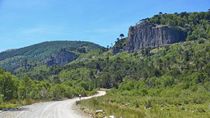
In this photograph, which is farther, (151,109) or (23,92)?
(23,92)

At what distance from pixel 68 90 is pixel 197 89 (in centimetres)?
5210

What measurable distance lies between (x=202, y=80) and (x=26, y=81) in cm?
6441

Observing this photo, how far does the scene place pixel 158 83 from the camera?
589 feet

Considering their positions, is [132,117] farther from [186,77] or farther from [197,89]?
[186,77]

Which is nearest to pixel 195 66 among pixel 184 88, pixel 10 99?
pixel 184 88

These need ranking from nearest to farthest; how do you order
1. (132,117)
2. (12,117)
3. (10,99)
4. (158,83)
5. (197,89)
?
(132,117) < (12,117) < (10,99) < (197,89) < (158,83)

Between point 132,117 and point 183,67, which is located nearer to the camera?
point 132,117

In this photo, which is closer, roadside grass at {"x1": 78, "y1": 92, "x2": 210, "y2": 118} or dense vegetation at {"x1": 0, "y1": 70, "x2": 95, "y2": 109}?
roadside grass at {"x1": 78, "y1": 92, "x2": 210, "y2": 118}

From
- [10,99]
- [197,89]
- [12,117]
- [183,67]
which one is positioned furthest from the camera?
[183,67]

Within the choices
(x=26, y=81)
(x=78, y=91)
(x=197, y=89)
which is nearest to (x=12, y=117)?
(x=26, y=81)

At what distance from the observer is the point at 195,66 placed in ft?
616

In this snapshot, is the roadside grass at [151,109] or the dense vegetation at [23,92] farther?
the dense vegetation at [23,92]

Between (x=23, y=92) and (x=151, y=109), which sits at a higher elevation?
(x=23, y=92)

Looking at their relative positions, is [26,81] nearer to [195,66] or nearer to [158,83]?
[158,83]
